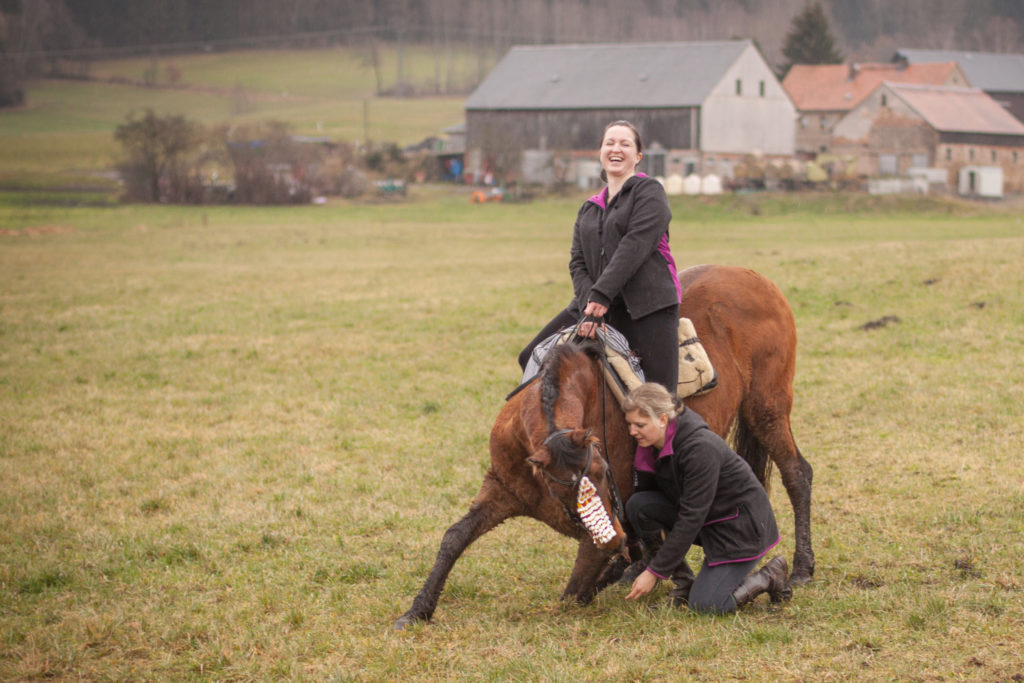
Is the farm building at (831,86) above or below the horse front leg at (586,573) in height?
above

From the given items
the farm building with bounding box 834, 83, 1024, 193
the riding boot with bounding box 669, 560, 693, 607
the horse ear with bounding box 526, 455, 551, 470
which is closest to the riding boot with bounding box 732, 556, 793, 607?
the riding boot with bounding box 669, 560, 693, 607

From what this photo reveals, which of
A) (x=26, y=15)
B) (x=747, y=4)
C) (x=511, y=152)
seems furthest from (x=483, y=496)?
(x=747, y=4)

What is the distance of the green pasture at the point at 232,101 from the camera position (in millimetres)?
72125

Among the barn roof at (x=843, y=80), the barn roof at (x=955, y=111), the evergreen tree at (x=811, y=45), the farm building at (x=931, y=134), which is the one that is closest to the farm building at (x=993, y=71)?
the barn roof at (x=843, y=80)

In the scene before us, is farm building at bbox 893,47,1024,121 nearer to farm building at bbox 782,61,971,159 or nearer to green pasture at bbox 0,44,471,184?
farm building at bbox 782,61,971,159

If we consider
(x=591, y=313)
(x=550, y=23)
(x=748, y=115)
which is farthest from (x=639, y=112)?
(x=550, y=23)

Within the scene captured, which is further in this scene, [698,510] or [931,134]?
[931,134]

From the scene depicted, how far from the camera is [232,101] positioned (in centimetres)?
11506

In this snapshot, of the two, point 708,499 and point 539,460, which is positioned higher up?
point 539,460

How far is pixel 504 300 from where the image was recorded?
59.2ft

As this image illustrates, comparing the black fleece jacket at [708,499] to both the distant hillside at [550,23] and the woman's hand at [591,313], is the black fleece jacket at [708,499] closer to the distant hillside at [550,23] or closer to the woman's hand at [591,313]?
the woman's hand at [591,313]

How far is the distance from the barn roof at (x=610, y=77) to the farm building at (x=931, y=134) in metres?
11.1

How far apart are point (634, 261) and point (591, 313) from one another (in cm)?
40

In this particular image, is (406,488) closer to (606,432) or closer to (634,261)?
(606,432)
